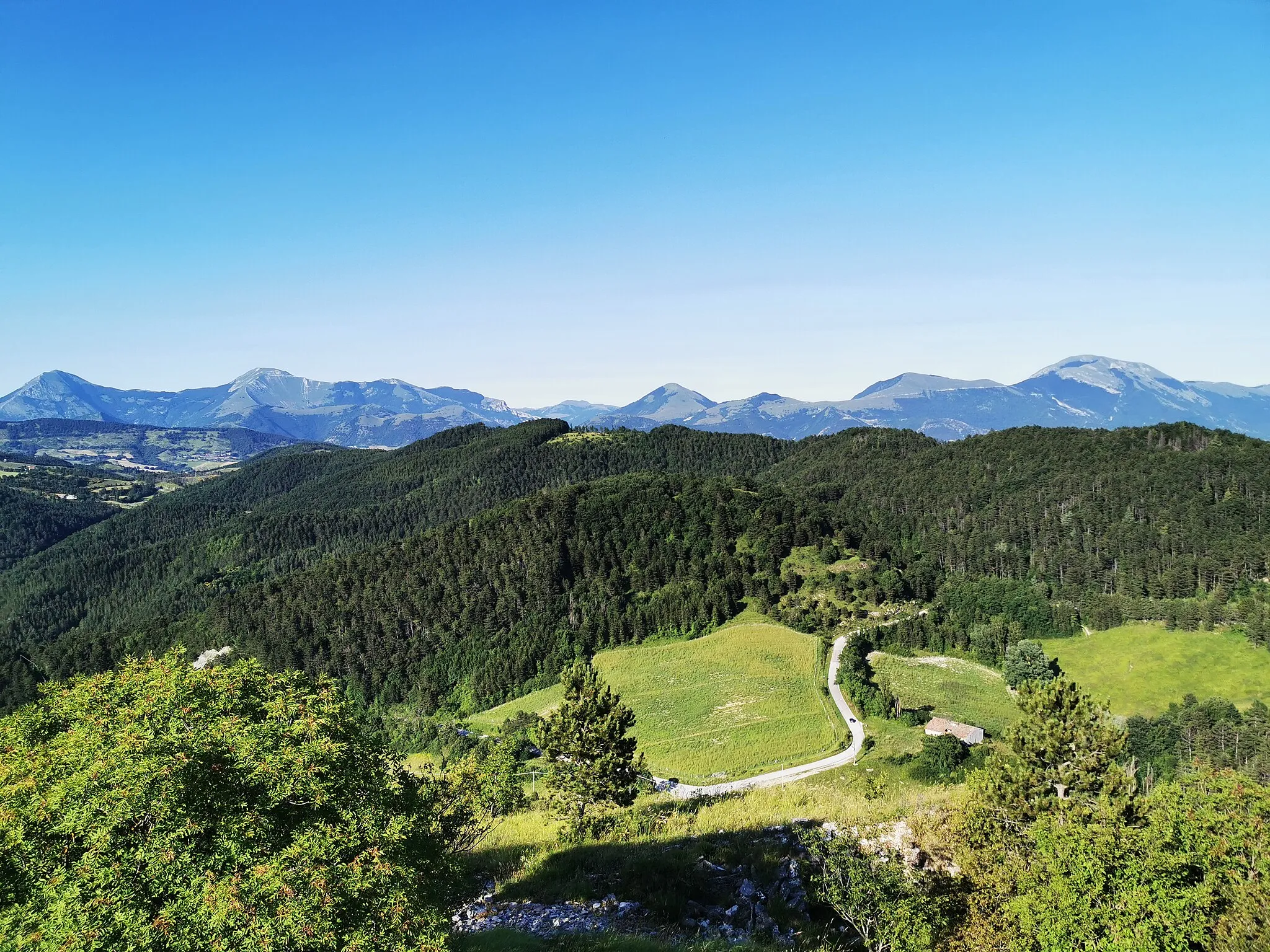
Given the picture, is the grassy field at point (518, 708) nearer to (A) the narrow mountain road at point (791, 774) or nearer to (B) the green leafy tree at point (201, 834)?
(A) the narrow mountain road at point (791, 774)

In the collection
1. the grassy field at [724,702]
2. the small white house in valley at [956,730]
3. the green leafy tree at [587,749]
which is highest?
the green leafy tree at [587,749]

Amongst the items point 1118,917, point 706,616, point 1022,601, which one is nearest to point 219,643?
point 706,616

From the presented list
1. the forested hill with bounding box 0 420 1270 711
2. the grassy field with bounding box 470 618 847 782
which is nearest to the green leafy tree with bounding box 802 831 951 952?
the grassy field with bounding box 470 618 847 782

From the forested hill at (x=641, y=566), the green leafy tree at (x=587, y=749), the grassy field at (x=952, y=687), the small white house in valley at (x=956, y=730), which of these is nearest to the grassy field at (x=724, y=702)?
the forested hill at (x=641, y=566)

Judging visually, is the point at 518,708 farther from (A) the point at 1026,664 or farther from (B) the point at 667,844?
(B) the point at 667,844

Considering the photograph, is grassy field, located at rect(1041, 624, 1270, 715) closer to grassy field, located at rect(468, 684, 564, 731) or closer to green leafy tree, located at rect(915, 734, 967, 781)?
green leafy tree, located at rect(915, 734, 967, 781)

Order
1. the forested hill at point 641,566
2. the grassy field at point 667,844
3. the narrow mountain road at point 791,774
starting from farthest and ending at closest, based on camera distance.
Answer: the forested hill at point 641,566 → the narrow mountain road at point 791,774 → the grassy field at point 667,844
